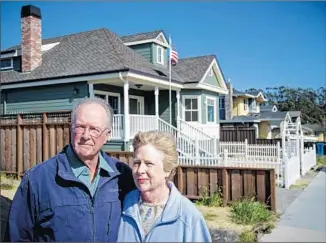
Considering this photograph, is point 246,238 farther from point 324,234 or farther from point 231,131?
point 231,131

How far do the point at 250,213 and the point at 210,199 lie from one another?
3.29ft

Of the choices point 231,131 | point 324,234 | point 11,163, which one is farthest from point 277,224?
point 231,131

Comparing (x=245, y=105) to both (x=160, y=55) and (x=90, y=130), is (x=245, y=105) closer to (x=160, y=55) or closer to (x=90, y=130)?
(x=160, y=55)

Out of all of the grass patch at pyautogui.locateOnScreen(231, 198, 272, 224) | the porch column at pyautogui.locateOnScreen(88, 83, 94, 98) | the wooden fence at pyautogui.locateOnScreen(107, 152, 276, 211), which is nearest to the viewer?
the grass patch at pyautogui.locateOnScreen(231, 198, 272, 224)

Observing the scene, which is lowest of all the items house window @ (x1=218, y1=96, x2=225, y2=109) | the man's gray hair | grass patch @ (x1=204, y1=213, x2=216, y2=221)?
grass patch @ (x1=204, y1=213, x2=216, y2=221)

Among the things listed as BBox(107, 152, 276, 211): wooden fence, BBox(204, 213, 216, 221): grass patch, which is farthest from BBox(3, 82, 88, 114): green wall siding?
BBox(204, 213, 216, 221): grass patch

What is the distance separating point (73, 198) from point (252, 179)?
4.65 meters

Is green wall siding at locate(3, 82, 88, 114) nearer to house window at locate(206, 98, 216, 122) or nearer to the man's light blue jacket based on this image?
house window at locate(206, 98, 216, 122)

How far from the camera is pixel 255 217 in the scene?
4.80 metres

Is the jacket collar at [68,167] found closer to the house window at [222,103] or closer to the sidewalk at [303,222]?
the sidewalk at [303,222]

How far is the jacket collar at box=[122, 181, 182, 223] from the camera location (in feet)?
4.83

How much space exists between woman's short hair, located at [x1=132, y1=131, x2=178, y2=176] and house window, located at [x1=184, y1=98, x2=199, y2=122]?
11087mm

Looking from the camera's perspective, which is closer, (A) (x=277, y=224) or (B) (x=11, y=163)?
(A) (x=277, y=224)

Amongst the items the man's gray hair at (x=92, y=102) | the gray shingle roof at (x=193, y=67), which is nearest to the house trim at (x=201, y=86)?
the gray shingle roof at (x=193, y=67)
